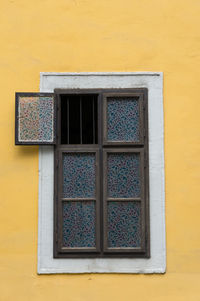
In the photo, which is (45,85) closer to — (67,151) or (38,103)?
(38,103)

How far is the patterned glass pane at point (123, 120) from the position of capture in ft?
15.6

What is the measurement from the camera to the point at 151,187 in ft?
15.3

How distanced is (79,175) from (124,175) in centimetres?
38

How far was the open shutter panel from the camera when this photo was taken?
185 inches

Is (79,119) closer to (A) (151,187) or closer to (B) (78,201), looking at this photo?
(B) (78,201)

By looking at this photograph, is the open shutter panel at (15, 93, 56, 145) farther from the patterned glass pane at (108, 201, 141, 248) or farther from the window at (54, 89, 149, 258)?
the patterned glass pane at (108, 201, 141, 248)

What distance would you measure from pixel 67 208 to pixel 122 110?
958mm

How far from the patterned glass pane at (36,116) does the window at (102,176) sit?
9cm

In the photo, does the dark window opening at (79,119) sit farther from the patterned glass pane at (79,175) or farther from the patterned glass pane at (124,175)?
the patterned glass pane at (124,175)

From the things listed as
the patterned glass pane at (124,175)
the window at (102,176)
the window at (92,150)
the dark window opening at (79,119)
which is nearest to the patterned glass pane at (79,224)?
the window at (102,176)

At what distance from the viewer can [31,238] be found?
465 cm

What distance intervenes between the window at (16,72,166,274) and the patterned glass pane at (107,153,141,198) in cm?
7

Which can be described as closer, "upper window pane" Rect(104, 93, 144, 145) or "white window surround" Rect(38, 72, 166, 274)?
"white window surround" Rect(38, 72, 166, 274)

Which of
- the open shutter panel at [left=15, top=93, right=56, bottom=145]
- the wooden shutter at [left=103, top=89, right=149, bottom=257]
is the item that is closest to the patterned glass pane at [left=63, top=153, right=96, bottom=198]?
the wooden shutter at [left=103, top=89, right=149, bottom=257]
